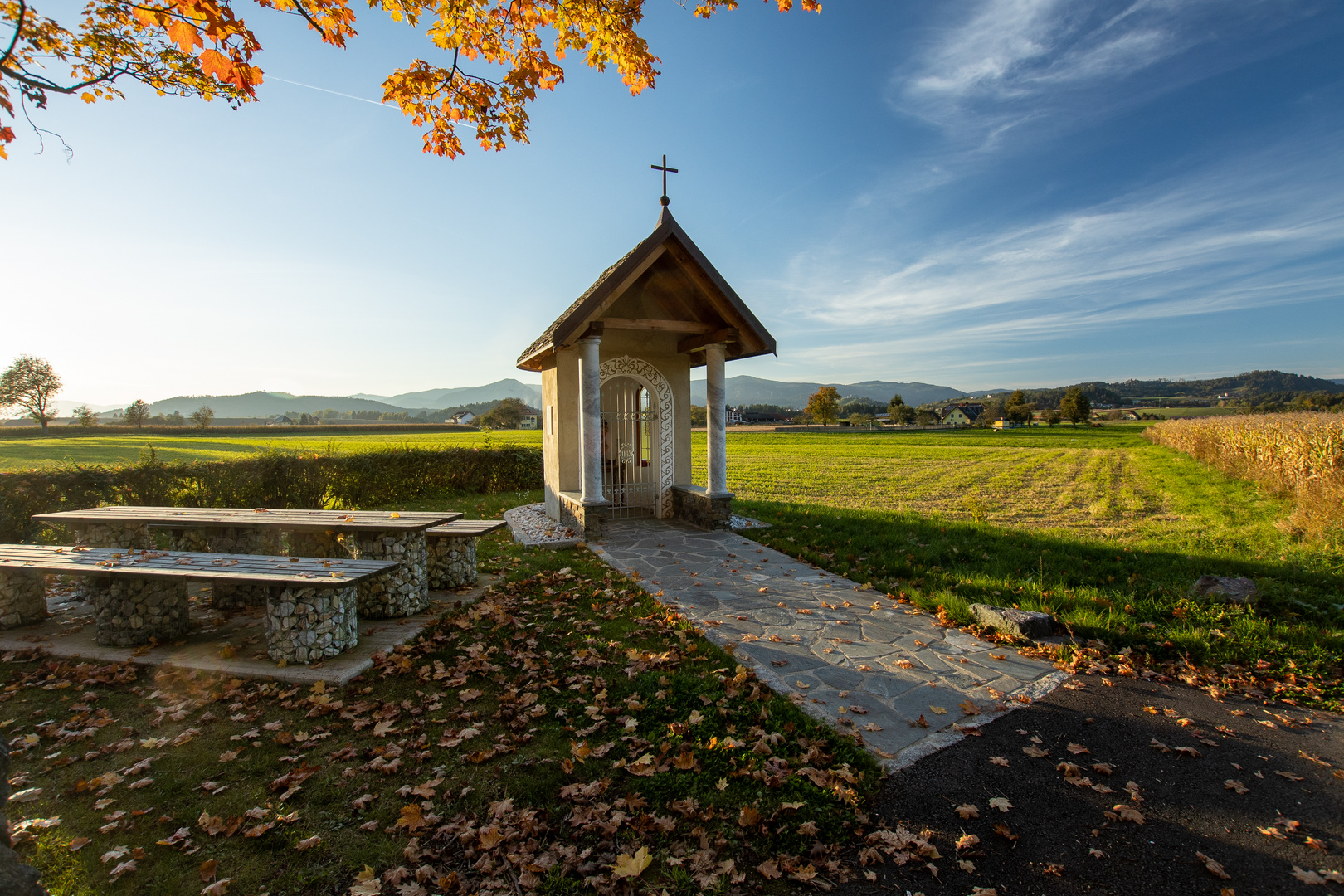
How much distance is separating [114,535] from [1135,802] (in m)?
10.5

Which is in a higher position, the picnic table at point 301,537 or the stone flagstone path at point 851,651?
the picnic table at point 301,537

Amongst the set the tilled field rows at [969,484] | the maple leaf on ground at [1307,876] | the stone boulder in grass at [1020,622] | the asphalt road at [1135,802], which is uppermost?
the stone boulder in grass at [1020,622]

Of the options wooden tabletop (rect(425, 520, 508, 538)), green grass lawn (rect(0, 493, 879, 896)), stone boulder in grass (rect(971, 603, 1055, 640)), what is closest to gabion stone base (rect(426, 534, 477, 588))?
wooden tabletop (rect(425, 520, 508, 538))

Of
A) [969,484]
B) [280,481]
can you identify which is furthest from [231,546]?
[969,484]

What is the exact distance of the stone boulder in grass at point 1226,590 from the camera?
18.4 feet

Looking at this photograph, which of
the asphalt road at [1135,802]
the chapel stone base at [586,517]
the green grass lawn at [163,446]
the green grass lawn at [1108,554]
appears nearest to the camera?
the asphalt road at [1135,802]

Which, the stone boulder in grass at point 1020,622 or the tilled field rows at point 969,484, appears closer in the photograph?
the stone boulder in grass at point 1020,622

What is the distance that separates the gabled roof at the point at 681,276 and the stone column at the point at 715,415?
474mm

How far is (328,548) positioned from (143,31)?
17.4 ft

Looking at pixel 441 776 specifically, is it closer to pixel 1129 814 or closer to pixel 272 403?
pixel 1129 814

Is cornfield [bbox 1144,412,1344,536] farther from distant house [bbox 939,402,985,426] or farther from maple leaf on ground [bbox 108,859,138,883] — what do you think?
distant house [bbox 939,402,985,426]

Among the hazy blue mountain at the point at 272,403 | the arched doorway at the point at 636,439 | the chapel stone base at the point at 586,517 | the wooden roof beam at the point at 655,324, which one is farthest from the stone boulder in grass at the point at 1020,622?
the hazy blue mountain at the point at 272,403

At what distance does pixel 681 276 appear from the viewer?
1002 centimetres

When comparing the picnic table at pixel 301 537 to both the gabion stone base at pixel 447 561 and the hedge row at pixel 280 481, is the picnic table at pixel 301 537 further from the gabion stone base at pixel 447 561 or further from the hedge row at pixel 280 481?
the hedge row at pixel 280 481
